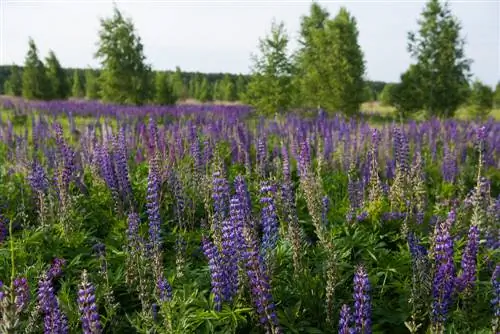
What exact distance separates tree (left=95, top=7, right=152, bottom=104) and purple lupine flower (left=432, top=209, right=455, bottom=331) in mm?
26175

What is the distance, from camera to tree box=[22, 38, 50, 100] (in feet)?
118

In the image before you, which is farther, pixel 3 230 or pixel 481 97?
pixel 481 97

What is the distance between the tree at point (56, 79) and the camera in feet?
127

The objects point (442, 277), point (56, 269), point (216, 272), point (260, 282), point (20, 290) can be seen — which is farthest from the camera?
point (56, 269)

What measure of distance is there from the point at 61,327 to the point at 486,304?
371 cm

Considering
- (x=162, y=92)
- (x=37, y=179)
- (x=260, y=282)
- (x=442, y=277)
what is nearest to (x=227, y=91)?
(x=162, y=92)

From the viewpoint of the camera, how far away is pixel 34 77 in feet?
118

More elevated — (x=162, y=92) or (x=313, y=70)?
(x=313, y=70)

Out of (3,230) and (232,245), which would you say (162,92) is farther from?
(232,245)

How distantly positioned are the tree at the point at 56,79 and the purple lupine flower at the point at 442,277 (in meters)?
40.0

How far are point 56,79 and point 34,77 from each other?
487 centimetres

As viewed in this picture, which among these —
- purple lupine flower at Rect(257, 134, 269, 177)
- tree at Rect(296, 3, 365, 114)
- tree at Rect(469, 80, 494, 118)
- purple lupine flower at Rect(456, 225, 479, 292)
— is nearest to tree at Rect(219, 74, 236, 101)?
tree at Rect(469, 80, 494, 118)

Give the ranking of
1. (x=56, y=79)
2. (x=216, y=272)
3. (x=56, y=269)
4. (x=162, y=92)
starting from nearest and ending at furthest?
1. (x=216, y=272)
2. (x=56, y=269)
3. (x=162, y=92)
4. (x=56, y=79)

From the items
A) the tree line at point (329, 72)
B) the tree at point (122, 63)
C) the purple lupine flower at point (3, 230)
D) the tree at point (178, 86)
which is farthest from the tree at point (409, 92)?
the tree at point (178, 86)
